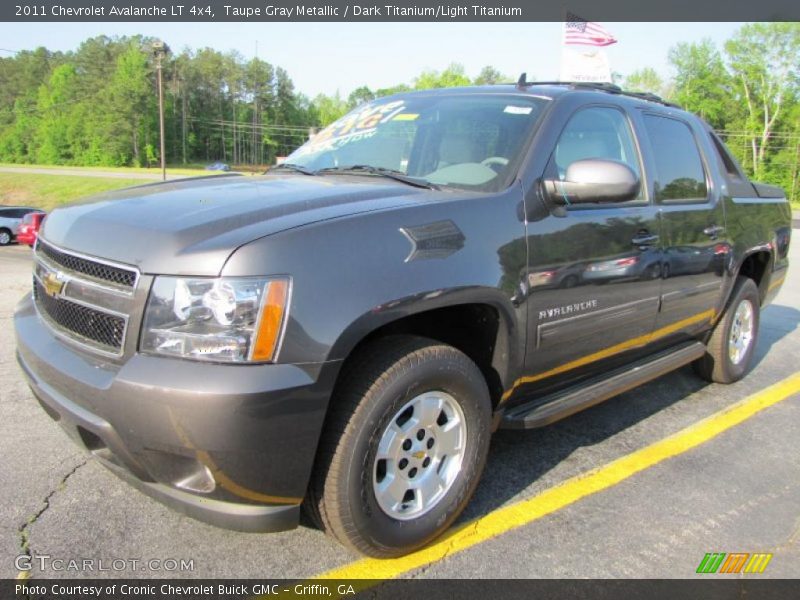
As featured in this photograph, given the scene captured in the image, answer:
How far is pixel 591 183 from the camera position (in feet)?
9.26

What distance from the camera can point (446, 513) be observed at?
2582 mm

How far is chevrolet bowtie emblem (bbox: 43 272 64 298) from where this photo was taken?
2.38m

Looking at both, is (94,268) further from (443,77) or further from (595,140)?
(443,77)

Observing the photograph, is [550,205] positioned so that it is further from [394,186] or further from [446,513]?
[446,513]

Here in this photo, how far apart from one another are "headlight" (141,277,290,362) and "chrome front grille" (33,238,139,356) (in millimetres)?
181

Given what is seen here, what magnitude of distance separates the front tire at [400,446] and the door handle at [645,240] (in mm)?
1277

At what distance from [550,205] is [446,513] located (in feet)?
4.64

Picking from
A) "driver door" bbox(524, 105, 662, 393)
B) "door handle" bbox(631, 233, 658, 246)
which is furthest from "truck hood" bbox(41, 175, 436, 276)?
"door handle" bbox(631, 233, 658, 246)

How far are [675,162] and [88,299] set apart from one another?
3348 millimetres

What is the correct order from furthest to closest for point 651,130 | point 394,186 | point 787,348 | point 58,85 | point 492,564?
1. point 58,85
2. point 787,348
3. point 651,130
4. point 394,186
5. point 492,564

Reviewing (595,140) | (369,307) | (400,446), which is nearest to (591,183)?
(595,140)

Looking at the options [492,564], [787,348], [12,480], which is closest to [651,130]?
[492,564]

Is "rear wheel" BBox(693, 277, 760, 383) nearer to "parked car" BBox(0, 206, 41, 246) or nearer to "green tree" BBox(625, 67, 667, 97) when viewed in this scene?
"parked car" BBox(0, 206, 41, 246)

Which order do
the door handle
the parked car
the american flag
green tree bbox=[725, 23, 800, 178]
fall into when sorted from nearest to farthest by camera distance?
1. the door handle
2. the american flag
3. the parked car
4. green tree bbox=[725, 23, 800, 178]
